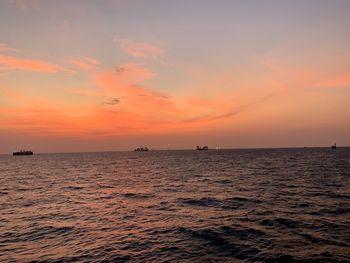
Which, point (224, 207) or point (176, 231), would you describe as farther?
point (224, 207)

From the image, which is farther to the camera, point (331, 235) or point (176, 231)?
point (176, 231)

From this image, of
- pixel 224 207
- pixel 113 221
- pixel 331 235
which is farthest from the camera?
pixel 224 207

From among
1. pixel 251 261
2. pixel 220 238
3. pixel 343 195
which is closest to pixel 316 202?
pixel 343 195

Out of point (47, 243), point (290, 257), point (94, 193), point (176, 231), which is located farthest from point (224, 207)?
point (94, 193)

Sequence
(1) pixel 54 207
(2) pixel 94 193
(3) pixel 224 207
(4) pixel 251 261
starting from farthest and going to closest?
(2) pixel 94 193, (1) pixel 54 207, (3) pixel 224 207, (4) pixel 251 261

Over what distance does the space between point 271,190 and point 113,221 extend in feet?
85.7

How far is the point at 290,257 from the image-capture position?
61.0ft

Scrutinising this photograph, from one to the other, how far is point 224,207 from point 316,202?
36.1 feet

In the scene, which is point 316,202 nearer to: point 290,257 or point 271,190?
point 271,190

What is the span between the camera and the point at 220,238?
894 inches

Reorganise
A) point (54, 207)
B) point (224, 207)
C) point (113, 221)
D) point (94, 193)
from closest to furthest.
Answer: point (113, 221)
point (224, 207)
point (54, 207)
point (94, 193)

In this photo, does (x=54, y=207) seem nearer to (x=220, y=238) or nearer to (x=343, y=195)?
(x=220, y=238)

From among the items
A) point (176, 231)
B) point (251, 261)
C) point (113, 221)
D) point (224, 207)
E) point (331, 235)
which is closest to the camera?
point (251, 261)

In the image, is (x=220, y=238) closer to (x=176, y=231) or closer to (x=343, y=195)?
(x=176, y=231)
